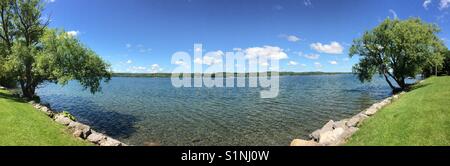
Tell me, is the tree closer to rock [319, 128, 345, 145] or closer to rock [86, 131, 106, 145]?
rock [319, 128, 345, 145]

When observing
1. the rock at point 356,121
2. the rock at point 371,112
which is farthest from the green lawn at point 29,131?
the rock at point 371,112

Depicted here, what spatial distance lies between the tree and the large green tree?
49848 mm

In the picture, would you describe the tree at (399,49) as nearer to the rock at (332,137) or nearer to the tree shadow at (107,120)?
the rock at (332,137)

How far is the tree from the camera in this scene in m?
49.7

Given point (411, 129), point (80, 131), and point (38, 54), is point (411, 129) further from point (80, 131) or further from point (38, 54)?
point (38, 54)

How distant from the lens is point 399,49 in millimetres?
51875

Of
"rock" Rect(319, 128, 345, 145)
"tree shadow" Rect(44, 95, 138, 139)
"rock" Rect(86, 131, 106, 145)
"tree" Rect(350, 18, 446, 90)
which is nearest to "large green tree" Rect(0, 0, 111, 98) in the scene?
"tree shadow" Rect(44, 95, 138, 139)

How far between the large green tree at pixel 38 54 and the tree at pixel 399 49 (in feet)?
164

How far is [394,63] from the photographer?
55250 millimetres

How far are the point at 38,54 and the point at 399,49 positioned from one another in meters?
57.9

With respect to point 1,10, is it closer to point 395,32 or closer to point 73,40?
point 73,40

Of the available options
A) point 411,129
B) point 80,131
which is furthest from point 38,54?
point 411,129
